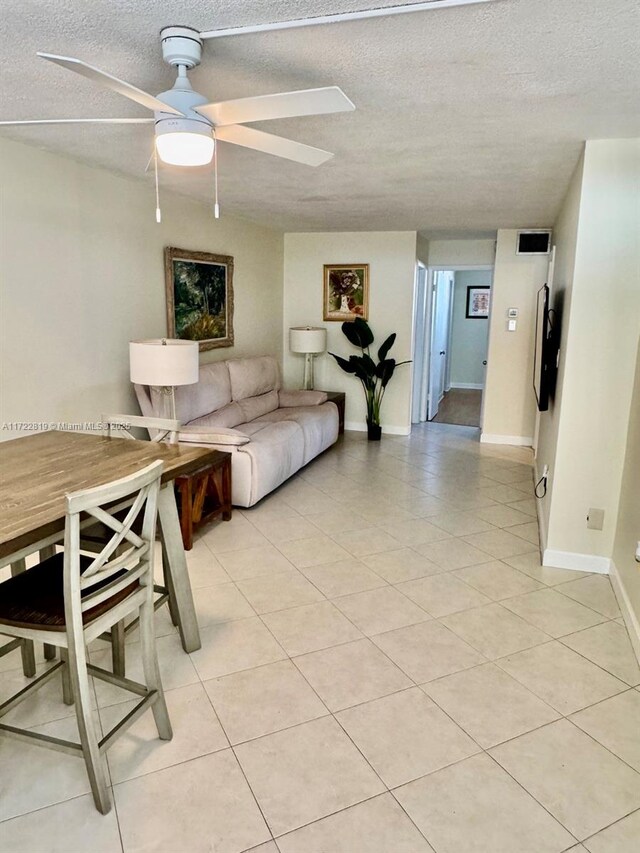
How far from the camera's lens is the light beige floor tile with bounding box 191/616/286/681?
237 centimetres

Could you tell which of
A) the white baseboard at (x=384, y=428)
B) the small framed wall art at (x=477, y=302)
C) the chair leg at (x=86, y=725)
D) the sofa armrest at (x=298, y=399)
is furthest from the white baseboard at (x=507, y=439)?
the chair leg at (x=86, y=725)

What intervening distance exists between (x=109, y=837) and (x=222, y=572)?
5.39 ft

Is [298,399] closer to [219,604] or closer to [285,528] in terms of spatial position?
[285,528]

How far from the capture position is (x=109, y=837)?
62.8 inches

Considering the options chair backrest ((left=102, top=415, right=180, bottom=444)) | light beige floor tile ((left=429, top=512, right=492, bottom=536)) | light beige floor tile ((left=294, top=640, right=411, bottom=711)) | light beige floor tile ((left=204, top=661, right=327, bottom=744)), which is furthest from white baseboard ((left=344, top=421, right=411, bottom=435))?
light beige floor tile ((left=204, top=661, right=327, bottom=744))

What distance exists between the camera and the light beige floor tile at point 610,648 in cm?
239

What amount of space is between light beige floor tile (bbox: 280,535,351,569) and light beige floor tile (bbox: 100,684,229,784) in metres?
1.23

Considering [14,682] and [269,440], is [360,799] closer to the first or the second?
[14,682]

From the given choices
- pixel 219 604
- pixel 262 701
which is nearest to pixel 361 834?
pixel 262 701

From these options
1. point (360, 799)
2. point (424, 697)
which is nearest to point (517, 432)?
point (424, 697)

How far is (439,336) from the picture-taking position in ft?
27.6

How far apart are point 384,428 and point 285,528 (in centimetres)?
320

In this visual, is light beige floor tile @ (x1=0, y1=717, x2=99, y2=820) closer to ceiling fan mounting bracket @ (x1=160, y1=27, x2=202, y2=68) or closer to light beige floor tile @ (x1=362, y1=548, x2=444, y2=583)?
light beige floor tile @ (x1=362, y1=548, x2=444, y2=583)

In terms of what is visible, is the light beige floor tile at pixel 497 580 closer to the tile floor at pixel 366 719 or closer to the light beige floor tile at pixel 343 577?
the tile floor at pixel 366 719
